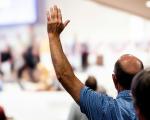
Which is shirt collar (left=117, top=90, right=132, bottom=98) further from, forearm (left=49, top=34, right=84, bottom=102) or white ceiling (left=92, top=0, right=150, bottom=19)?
white ceiling (left=92, top=0, right=150, bottom=19)

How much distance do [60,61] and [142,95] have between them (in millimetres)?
491

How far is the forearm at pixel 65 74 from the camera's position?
4.91ft

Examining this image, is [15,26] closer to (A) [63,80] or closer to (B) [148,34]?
(B) [148,34]

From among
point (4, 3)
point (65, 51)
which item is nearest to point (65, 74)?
point (65, 51)

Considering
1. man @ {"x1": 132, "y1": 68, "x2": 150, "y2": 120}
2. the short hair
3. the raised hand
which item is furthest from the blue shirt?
man @ {"x1": 132, "y1": 68, "x2": 150, "y2": 120}

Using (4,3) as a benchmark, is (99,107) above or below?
below

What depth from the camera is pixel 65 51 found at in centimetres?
638

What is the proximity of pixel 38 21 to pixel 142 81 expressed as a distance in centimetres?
556

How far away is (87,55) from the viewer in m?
6.38

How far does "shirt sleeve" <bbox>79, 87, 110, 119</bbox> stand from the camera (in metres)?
1.49

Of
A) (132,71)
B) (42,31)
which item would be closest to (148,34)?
(42,31)

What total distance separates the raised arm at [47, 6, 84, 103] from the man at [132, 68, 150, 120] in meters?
0.41

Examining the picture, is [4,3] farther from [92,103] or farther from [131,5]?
[92,103]

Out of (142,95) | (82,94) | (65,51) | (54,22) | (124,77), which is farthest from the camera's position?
(65,51)
